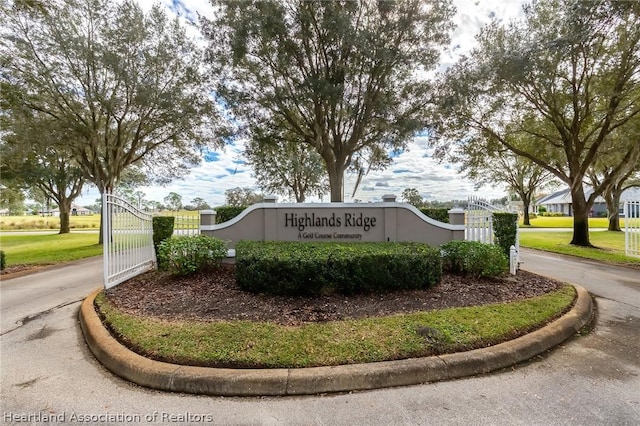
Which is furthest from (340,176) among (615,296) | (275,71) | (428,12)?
(615,296)

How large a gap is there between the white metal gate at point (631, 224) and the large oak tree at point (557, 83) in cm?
433

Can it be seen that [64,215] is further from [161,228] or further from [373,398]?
[373,398]

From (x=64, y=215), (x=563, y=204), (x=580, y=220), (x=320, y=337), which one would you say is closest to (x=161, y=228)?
(x=320, y=337)

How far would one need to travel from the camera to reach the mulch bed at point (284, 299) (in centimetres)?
421

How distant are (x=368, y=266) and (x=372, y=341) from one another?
1686 mm

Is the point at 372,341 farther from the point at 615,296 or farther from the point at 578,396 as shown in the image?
the point at 615,296

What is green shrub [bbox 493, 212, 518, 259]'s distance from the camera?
6.89 meters

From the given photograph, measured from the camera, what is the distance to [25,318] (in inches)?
187

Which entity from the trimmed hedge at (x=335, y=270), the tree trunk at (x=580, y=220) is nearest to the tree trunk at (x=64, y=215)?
the trimmed hedge at (x=335, y=270)

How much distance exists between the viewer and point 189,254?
613cm

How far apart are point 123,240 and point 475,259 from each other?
662cm

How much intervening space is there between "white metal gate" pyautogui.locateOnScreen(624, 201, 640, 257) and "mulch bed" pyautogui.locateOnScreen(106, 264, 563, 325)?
4.92m

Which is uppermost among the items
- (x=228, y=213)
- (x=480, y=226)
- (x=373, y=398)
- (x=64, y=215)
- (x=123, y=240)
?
(x=64, y=215)

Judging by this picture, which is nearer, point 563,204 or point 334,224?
point 334,224
